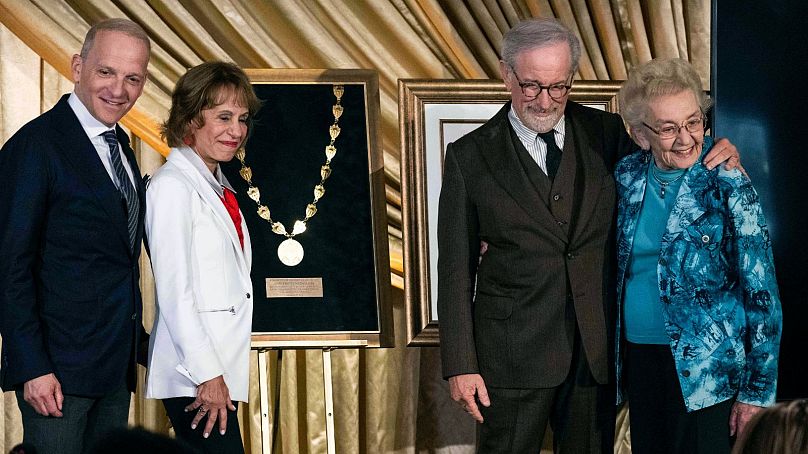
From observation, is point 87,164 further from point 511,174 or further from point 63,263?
point 511,174

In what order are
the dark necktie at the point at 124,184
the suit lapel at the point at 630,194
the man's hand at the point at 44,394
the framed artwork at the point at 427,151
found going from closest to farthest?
the man's hand at the point at 44,394 < the dark necktie at the point at 124,184 < the suit lapel at the point at 630,194 < the framed artwork at the point at 427,151

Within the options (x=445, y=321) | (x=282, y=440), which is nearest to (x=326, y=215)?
(x=445, y=321)

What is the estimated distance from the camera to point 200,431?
8.21ft

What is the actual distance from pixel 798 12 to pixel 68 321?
2267mm


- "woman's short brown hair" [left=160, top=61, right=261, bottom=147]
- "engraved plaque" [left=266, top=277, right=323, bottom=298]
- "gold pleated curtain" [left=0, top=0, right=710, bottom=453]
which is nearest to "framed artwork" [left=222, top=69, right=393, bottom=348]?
"engraved plaque" [left=266, top=277, right=323, bottom=298]

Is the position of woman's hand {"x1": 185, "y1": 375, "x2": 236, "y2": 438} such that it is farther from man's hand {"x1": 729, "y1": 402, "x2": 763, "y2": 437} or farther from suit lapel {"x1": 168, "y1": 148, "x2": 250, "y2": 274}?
man's hand {"x1": 729, "y1": 402, "x2": 763, "y2": 437}

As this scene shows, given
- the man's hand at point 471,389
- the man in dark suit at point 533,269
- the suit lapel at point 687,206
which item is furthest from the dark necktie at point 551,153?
the man's hand at point 471,389

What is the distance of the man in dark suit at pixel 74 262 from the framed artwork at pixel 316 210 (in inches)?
→ 35.5

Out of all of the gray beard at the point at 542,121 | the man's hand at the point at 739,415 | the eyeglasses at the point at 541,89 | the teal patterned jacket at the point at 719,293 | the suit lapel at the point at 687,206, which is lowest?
the man's hand at the point at 739,415

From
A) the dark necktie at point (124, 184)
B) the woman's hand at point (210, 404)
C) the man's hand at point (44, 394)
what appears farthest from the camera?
the dark necktie at point (124, 184)

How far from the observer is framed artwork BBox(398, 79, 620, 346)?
3602 mm

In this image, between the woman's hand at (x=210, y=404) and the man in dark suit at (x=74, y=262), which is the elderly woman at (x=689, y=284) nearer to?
the woman's hand at (x=210, y=404)

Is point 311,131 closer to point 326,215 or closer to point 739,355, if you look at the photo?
point 326,215

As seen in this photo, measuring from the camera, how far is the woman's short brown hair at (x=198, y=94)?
2.65 metres
